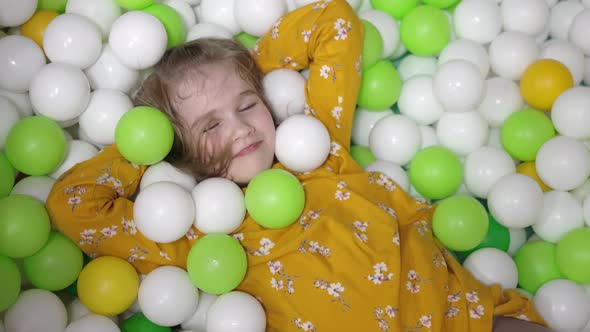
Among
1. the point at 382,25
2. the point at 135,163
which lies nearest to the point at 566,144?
the point at 382,25

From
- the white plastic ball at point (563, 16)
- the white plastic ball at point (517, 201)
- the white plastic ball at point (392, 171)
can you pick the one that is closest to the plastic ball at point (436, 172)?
the white plastic ball at point (392, 171)

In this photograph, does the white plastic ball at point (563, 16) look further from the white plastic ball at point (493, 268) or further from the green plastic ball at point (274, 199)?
the green plastic ball at point (274, 199)

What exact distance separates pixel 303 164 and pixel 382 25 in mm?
574

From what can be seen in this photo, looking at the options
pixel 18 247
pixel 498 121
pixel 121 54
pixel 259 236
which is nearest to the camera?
pixel 18 247

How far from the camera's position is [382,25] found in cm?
207

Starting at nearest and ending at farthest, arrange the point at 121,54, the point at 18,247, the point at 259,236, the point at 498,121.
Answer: the point at 18,247
the point at 259,236
the point at 121,54
the point at 498,121

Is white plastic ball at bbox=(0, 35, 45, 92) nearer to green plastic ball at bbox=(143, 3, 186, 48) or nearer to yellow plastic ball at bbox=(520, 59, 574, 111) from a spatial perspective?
green plastic ball at bbox=(143, 3, 186, 48)

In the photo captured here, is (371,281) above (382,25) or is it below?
below

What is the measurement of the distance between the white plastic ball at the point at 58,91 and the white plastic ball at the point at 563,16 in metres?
1.45

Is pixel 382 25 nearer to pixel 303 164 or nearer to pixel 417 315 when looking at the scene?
pixel 303 164

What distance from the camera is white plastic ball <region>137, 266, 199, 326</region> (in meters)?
1.64

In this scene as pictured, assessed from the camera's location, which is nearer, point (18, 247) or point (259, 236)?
point (18, 247)

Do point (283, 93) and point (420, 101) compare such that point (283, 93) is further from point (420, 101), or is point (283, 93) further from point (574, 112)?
point (574, 112)

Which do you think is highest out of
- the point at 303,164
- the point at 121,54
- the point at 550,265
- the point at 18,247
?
the point at 121,54
